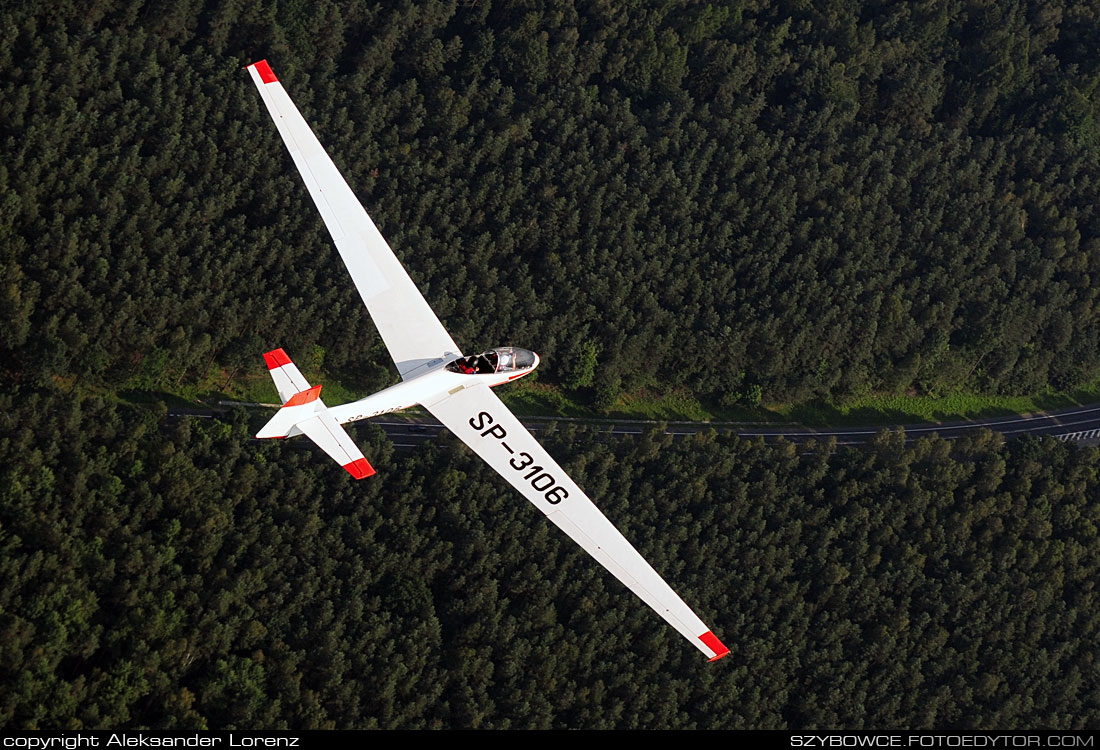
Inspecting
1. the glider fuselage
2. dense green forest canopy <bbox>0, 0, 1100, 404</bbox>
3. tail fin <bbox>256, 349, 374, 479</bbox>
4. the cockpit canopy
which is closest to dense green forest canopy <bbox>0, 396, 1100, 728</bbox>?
dense green forest canopy <bbox>0, 0, 1100, 404</bbox>

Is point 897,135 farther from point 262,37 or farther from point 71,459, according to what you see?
point 71,459

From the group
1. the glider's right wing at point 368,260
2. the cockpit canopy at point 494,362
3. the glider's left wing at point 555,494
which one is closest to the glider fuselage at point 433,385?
the cockpit canopy at point 494,362

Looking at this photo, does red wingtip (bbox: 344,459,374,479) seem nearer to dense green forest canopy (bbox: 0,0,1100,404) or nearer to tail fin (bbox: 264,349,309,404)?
tail fin (bbox: 264,349,309,404)

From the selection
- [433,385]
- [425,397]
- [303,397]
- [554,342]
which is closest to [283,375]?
[303,397]

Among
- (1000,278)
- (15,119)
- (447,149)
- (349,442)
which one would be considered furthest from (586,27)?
(349,442)

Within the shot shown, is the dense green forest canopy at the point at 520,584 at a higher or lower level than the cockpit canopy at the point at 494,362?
lower

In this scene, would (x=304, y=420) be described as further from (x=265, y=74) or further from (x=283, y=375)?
(x=265, y=74)

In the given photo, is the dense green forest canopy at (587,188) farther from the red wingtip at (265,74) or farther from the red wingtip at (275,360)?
the red wingtip at (275,360)
